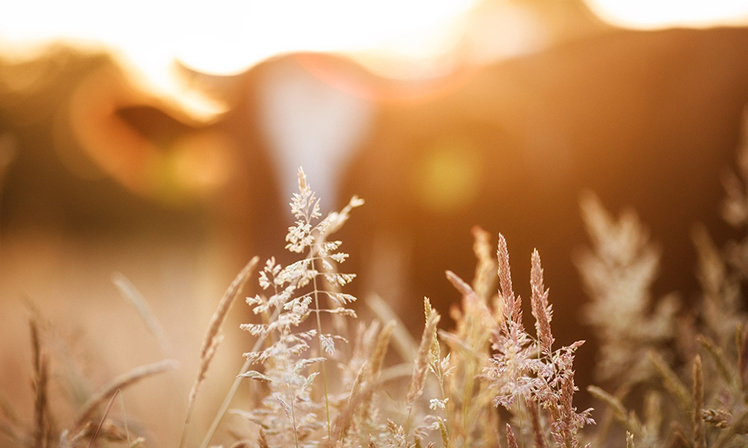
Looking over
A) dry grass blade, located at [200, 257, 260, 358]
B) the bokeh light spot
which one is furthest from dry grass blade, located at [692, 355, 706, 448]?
the bokeh light spot

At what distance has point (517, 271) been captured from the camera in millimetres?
2486

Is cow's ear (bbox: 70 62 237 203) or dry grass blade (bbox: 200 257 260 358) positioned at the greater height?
dry grass blade (bbox: 200 257 260 358)

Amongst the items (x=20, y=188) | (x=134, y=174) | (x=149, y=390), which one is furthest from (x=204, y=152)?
(x=20, y=188)

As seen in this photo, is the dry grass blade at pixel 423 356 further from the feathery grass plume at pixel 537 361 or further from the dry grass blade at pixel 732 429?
the dry grass blade at pixel 732 429

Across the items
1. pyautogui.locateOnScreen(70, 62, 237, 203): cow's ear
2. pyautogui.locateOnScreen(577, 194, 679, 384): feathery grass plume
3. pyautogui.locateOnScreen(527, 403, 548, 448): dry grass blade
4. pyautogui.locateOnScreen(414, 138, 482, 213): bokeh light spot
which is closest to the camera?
pyautogui.locateOnScreen(527, 403, 548, 448): dry grass blade

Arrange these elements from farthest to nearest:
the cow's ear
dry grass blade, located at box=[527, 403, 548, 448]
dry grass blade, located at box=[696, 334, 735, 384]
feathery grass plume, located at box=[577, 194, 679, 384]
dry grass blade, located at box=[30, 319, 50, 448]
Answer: the cow's ear, feathery grass plume, located at box=[577, 194, 679, 384], dry grass blade, located at box=[30, 319, 50, 448], dry grass blade, located at box=[696, 334, 735, 384], dry grass blade, located at box=[527, 403, 548, 448]

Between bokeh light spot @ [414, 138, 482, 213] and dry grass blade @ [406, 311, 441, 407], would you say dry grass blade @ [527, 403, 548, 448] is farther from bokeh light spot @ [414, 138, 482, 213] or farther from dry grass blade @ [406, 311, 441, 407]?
bokeh light spot @ [414, 138, 482, 213]

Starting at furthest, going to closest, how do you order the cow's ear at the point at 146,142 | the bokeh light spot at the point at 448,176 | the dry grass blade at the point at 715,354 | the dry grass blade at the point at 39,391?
1. the cow's ear at the point at 146,142
2. the bokeh light spot at the point at 448,176
3. the dry grass blade at the point at 39,391
4. the dry grass blade at the point at 715,354

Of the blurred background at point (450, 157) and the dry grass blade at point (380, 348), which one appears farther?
the blurred background at point (450, 157)

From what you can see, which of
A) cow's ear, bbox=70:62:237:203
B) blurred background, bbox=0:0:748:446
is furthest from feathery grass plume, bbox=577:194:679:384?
cow's ear, bbox=70:62:237:203

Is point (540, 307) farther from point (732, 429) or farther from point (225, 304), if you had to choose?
point (225, 304)

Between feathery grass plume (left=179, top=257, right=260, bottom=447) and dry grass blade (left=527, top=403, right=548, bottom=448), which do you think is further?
feathery grass plume (left=179, top=257, right=260, bottom=447)

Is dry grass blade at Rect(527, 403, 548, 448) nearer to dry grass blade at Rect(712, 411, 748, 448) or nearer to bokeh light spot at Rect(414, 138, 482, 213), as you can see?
dry grass blade at Rect(712, 411, 748, 448)

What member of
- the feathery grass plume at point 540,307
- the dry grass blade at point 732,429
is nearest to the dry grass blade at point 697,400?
the dry grass blade at point 732,429
